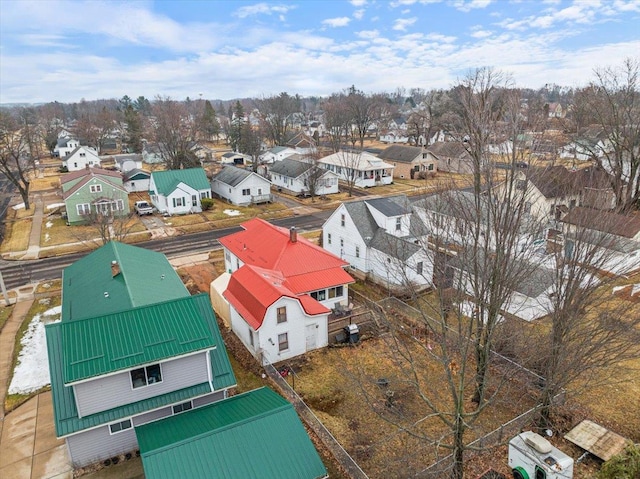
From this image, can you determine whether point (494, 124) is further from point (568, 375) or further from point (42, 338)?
point (42, 338)

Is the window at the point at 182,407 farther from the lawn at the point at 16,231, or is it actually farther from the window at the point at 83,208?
the window at the point at 83,208

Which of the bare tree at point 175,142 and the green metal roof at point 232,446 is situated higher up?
the bare tree at point 175,142

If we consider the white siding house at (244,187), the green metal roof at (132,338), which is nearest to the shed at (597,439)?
the green metal roof at (132,338)

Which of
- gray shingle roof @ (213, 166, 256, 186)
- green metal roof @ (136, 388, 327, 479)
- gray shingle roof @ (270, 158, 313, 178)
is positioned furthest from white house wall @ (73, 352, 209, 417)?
gray shingle roof @ (270, 158, 313, 178)

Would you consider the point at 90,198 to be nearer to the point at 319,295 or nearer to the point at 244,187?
the point at 244,187

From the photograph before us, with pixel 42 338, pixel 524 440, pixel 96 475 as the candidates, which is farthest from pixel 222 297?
pixel 524 440
